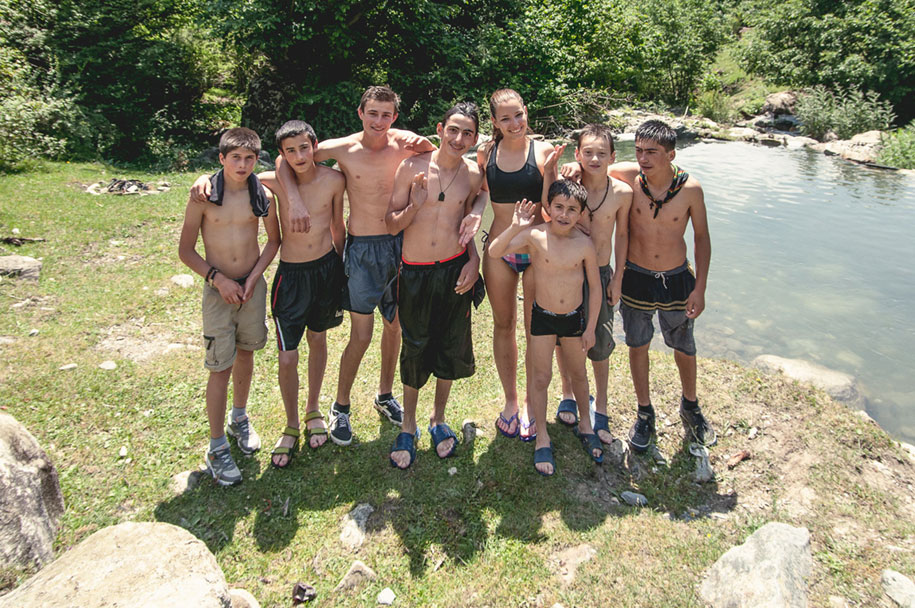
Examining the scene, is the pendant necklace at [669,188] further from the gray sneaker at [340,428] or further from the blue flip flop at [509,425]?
the gray sneaker at [340,428]

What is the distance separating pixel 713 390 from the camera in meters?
5.08

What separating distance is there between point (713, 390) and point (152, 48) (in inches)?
607

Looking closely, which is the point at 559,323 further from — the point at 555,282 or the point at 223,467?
the point at 223,467

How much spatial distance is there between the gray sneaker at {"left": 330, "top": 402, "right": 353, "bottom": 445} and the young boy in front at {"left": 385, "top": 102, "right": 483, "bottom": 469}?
0.43 meters

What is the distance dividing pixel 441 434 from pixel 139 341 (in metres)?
3.35

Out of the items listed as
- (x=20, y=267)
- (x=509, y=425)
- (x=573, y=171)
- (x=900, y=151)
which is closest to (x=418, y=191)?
(x=573, y=171)

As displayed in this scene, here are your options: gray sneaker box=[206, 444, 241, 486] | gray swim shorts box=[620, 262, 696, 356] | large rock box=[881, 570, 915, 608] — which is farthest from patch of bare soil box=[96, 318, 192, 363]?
large rock box=[881, 570, 915, 608]

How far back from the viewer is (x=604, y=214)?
13.1 ft

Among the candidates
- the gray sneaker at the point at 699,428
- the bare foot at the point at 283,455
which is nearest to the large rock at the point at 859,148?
the gray sneaker at the point at 699,428

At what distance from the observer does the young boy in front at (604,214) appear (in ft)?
12.6

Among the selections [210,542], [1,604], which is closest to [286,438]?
[210,542]

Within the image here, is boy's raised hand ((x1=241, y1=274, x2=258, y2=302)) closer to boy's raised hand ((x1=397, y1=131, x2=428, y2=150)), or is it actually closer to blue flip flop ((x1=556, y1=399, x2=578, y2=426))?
boy's raised hand ((x1=397, y1=131, x2=428, y2=150))

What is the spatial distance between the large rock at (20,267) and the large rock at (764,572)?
7449 millimetres

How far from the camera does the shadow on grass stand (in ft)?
11.5
